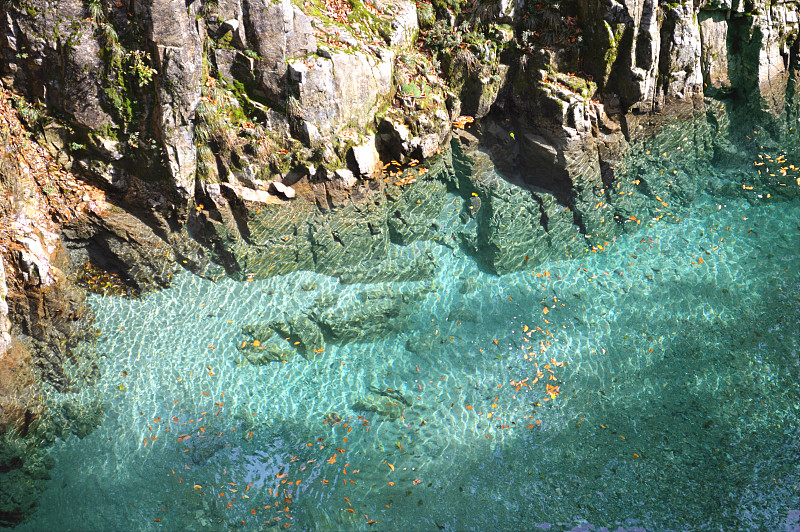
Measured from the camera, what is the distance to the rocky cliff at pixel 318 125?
804cm

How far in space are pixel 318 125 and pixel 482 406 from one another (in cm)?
525

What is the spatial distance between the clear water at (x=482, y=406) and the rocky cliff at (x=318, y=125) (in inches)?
27.4

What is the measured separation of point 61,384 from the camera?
777 cm

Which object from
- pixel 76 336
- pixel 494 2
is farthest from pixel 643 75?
pixel 76 336

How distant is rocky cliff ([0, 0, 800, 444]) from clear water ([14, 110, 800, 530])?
70 cm

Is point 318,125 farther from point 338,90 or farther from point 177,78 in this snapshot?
point 177,78

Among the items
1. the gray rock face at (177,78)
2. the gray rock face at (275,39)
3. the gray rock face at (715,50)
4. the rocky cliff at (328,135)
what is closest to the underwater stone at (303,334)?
the rocky cliff at (328,135)

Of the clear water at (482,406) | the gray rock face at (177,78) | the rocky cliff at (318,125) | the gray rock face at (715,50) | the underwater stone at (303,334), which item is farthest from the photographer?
the gray rock face at (715,50)

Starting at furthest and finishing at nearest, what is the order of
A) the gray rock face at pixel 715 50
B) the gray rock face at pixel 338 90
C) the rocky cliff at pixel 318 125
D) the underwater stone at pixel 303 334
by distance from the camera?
the gray rock face at pixel 715 50, the gray rock face at pixel 338 90, the underwater stone at pixel 303 334, the rocky cliff at pixel 318 125

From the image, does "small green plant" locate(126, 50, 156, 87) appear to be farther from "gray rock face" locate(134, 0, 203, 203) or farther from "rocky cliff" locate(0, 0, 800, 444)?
"gray rock face" locate(134, 0, 203, 203)

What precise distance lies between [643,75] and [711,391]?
6044 millimetres

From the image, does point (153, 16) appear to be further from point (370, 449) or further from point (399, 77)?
point (370, 449)

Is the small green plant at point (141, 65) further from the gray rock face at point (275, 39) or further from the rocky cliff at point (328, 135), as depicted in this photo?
the gray rock face at point (275, 39)

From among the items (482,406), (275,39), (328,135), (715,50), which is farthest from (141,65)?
(715,50)
